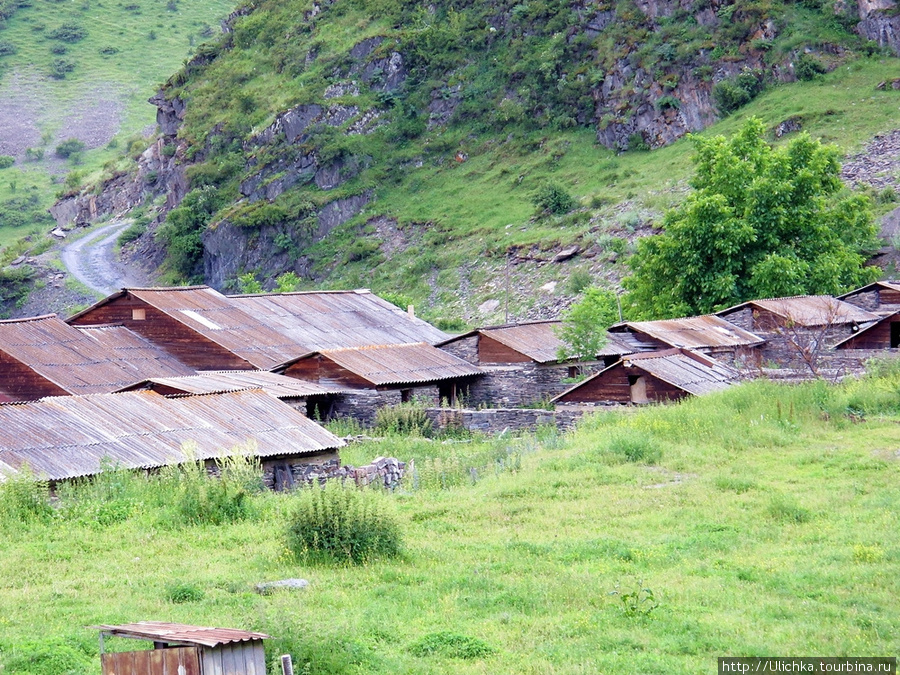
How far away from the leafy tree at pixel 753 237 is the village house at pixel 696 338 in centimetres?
742

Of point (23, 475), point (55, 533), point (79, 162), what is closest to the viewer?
point (55, 533)

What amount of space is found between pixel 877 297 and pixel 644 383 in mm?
17815

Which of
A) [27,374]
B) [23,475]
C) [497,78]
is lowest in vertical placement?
[23,475]

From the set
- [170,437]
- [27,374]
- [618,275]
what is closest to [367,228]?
[618,275]

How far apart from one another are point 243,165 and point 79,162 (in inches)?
1809

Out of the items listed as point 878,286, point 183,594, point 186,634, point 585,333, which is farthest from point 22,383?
point 878,286

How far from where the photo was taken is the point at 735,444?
2098 cm

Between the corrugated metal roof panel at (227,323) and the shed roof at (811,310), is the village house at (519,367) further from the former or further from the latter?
the shed roof at (811,310)

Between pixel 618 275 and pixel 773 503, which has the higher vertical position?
pixel 618 275

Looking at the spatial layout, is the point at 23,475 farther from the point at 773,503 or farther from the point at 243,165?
the point at 243,165

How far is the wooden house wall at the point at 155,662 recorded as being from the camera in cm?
853

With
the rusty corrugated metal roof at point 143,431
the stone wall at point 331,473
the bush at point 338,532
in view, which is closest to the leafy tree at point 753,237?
the rusty corrugated metal roof at point 143,431

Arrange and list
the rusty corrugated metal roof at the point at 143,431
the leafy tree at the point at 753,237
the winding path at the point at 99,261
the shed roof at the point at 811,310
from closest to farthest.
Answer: the rusty corrugated metal roof at the point at 143,431 < the shed roof at the point at 811,310 < the leafy tree at the point at 753,237 < the winding path at the point at 99,261

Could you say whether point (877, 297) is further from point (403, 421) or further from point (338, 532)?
point (338, 532)
